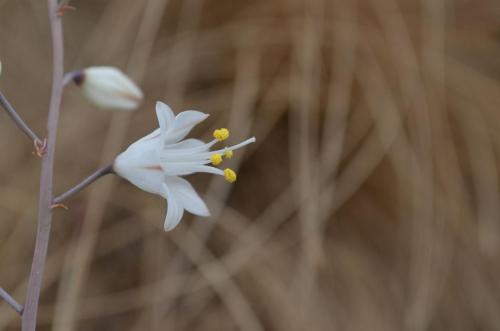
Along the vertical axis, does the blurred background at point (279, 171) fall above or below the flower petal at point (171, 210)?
below

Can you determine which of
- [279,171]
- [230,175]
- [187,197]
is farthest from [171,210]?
[279,171]

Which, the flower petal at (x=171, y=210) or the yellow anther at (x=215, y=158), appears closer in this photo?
the flower petal at (x=171, y=210)

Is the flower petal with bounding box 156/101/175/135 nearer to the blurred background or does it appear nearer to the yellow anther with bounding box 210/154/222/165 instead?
the yellow anther with bounding box 210/154/222/165

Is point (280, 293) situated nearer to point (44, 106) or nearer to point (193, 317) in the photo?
point (193, 317)

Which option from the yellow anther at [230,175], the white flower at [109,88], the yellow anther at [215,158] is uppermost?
the white flower at [109,88]

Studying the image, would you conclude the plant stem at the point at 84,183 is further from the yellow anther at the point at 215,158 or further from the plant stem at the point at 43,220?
the yellow anther at the point at 215,158

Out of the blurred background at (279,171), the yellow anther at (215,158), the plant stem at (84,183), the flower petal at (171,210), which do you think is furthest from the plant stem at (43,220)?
the blurred background at (279,171)
